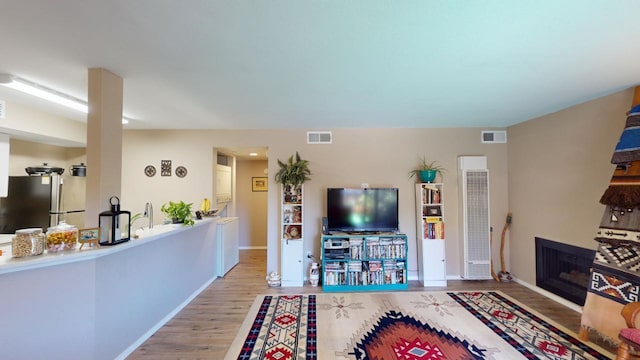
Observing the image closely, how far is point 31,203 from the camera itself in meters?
3.54

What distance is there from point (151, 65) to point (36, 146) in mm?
3648

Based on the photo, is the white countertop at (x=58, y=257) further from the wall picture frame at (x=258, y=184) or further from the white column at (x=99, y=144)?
the wall picture frame at (x=258, y=184)

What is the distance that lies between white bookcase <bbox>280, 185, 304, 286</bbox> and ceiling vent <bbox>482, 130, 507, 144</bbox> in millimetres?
3296

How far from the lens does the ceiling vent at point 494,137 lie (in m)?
4.25

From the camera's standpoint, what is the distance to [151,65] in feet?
6.73

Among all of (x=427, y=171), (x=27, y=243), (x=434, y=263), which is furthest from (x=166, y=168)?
(x=434, y=263)

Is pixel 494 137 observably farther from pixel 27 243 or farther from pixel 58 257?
pixel 27 243

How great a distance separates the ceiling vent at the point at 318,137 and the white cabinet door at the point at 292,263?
1686 mm

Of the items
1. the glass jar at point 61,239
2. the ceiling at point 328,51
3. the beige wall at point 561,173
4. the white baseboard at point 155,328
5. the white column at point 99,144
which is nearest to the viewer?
the ceiling at point 328,51

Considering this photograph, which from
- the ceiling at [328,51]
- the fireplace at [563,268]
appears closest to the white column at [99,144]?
the ceiling at [328,51]

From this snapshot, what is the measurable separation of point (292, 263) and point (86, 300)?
97.1 inches

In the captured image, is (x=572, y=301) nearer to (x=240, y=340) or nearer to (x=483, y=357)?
(x=483, y=357)

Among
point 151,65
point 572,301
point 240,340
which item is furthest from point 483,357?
point 151,65

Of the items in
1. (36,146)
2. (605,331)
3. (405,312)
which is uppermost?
(36,146)
